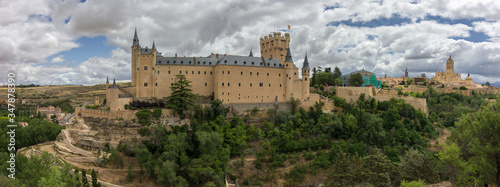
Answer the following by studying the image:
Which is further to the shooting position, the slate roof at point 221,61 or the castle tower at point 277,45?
the castle tower at point 277,45

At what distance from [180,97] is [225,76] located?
8.44m

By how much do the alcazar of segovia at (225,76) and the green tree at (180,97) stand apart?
11.0 ft

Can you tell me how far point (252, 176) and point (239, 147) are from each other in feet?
16.3

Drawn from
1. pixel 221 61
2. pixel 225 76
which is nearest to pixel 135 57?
pixel 221 61

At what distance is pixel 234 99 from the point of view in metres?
47.8

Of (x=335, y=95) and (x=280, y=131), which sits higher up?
(x=335, y=95)

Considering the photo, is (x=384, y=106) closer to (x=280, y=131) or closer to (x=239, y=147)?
(x=280, y=131)

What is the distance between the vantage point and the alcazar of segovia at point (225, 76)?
4559 cm

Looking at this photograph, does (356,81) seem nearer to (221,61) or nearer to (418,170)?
(221,61)

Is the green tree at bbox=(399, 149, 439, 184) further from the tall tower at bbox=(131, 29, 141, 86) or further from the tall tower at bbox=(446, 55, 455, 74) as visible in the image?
the tall tower at bbox=(446, 55, 455, 74)

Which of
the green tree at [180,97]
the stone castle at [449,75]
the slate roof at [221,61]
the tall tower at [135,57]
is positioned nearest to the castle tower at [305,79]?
the slate roof at [221,61]

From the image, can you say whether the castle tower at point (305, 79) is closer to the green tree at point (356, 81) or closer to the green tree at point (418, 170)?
the green tree at point (356, 81)

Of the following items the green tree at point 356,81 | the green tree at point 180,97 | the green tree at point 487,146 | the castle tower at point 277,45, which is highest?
the castle tower at point 277,45

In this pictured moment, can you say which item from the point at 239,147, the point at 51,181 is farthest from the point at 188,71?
the point at 51,181
